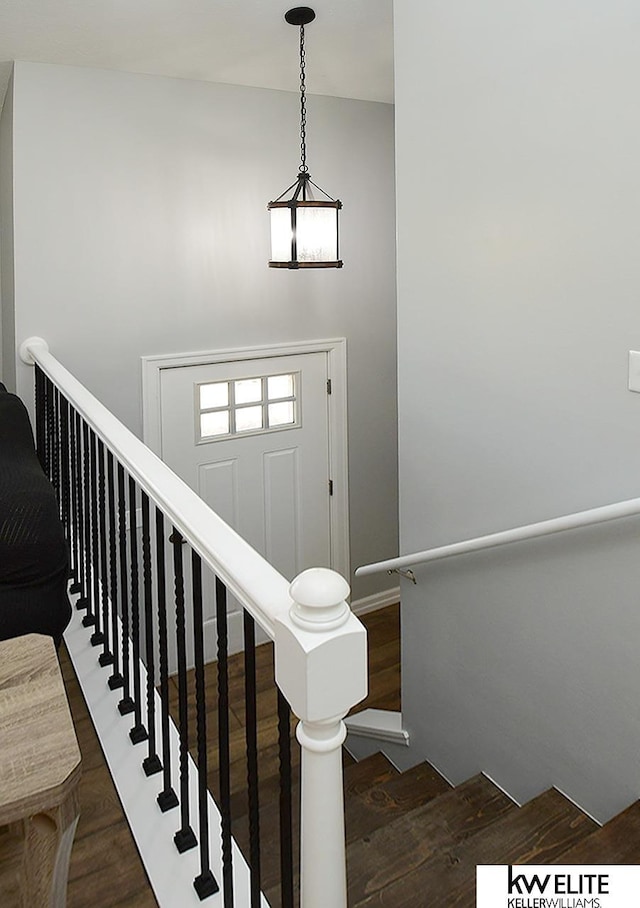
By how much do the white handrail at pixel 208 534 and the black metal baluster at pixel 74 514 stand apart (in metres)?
0.64

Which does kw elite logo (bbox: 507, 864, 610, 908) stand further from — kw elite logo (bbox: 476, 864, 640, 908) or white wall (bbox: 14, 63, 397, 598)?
white wall (bbox: 14, 63, 397, 598)

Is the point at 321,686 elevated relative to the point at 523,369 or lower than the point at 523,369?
lower

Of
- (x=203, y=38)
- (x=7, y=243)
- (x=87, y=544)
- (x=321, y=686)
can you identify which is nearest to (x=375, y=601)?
(x=87, y=544)

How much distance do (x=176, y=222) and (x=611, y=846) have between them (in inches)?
128

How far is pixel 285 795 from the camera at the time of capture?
1067mm

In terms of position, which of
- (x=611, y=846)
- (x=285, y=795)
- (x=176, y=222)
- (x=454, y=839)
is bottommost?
(x=454, y=839)

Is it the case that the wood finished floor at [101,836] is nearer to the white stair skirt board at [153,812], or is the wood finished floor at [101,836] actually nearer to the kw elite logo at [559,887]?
the white stair skirt board at [153,812]

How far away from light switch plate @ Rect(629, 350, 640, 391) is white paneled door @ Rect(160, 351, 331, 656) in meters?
2.50

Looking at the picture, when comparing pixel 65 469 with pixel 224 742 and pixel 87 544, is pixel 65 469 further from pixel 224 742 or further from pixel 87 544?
pixel 224 742

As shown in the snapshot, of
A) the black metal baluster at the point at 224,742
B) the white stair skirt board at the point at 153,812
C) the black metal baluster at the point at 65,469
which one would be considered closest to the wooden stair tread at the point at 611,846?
the white stair skirt board at the point at 153,812

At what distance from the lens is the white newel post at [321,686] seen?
85cm

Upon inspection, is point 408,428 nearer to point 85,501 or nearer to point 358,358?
point 85,501

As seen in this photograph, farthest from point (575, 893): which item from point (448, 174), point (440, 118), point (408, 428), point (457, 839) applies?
point (440, 118)

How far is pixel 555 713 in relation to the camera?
2.46 meters
